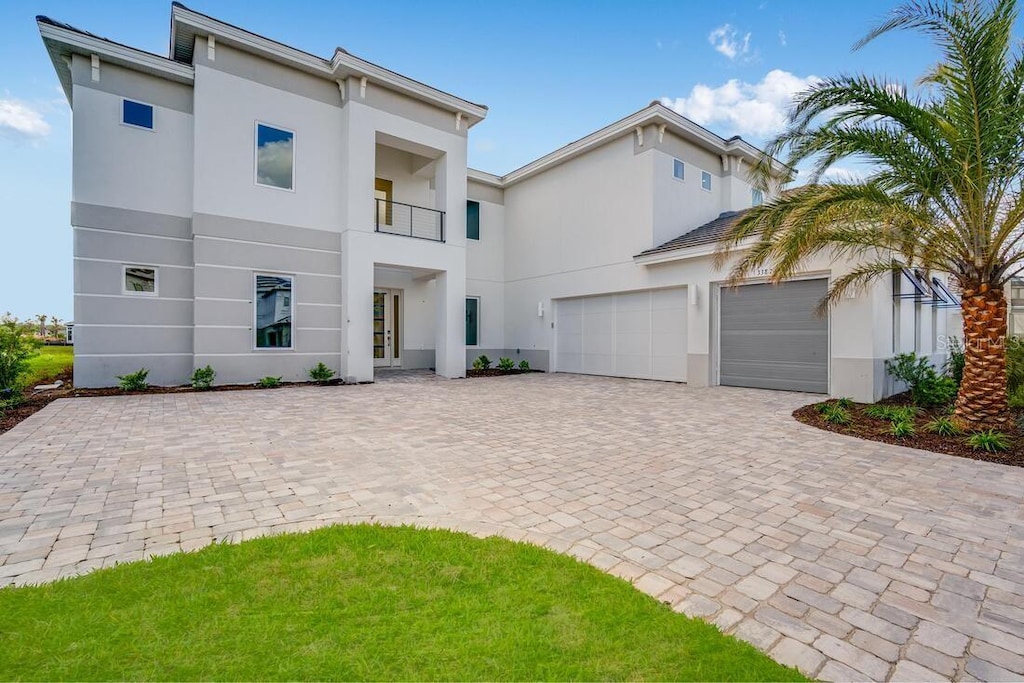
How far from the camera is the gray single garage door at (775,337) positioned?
10500 mm

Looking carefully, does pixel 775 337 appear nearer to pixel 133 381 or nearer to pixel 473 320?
pixel 473 320

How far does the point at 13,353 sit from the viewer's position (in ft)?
29.3

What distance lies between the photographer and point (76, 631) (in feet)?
6.95

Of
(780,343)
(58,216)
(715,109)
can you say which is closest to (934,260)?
(780,343)

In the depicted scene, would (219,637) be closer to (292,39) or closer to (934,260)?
(934,260)

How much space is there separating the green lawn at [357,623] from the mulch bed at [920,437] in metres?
5.56

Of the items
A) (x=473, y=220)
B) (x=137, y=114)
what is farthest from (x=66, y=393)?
(x=473, y=220)

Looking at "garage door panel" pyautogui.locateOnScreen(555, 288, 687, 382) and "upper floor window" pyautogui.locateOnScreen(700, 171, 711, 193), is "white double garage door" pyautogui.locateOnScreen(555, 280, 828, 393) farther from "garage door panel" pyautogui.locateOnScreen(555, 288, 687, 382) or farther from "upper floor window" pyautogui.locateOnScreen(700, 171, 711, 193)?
"upper floor window" pyautogui.locateOnScreen(700, 171, 711, 193)

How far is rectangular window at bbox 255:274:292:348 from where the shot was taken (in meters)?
11.7

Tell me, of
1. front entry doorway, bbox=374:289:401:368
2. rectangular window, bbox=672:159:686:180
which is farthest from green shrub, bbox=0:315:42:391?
rectangular window, bbox=672:159:686:180

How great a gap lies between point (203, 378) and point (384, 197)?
7477 mm

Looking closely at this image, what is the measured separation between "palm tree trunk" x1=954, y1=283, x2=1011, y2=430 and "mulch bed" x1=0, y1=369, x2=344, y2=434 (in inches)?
481

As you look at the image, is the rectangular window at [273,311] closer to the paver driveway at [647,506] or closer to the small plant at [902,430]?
the paver driveway at [647,506]

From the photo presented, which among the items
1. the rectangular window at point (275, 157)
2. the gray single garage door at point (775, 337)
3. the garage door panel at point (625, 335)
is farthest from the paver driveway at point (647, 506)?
the rectangular window at point (275, 157)
